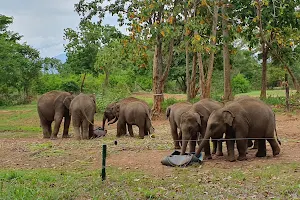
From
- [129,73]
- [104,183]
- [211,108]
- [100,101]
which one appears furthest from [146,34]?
[129,73]

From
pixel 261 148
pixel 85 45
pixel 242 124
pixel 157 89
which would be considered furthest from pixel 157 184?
pixel 85 45

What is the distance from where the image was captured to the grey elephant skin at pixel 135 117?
15.7 metres

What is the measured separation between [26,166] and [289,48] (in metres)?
22.7

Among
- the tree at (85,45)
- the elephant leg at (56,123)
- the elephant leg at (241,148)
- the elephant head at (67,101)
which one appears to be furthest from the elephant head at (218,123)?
the tree at (85,45)

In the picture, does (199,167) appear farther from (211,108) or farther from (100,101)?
(100,101)

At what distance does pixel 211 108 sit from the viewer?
1117 centimetres

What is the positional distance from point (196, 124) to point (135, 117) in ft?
18.2

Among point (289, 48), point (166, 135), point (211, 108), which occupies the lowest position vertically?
point (166, 135)

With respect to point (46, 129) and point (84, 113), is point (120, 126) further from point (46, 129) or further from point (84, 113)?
point (46, 129)

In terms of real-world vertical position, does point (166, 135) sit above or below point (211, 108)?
below

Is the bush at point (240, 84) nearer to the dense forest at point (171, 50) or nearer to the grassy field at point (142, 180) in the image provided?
the dense forest at point (171, 50)

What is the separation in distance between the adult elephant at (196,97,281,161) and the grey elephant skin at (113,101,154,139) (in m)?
5.62

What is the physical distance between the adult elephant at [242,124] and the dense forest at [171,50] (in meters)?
6.57

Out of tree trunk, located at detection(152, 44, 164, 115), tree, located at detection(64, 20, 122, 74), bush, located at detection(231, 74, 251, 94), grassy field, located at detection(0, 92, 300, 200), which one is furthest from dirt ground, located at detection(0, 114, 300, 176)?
bush, located at detection(231, 74, 251, 94)
